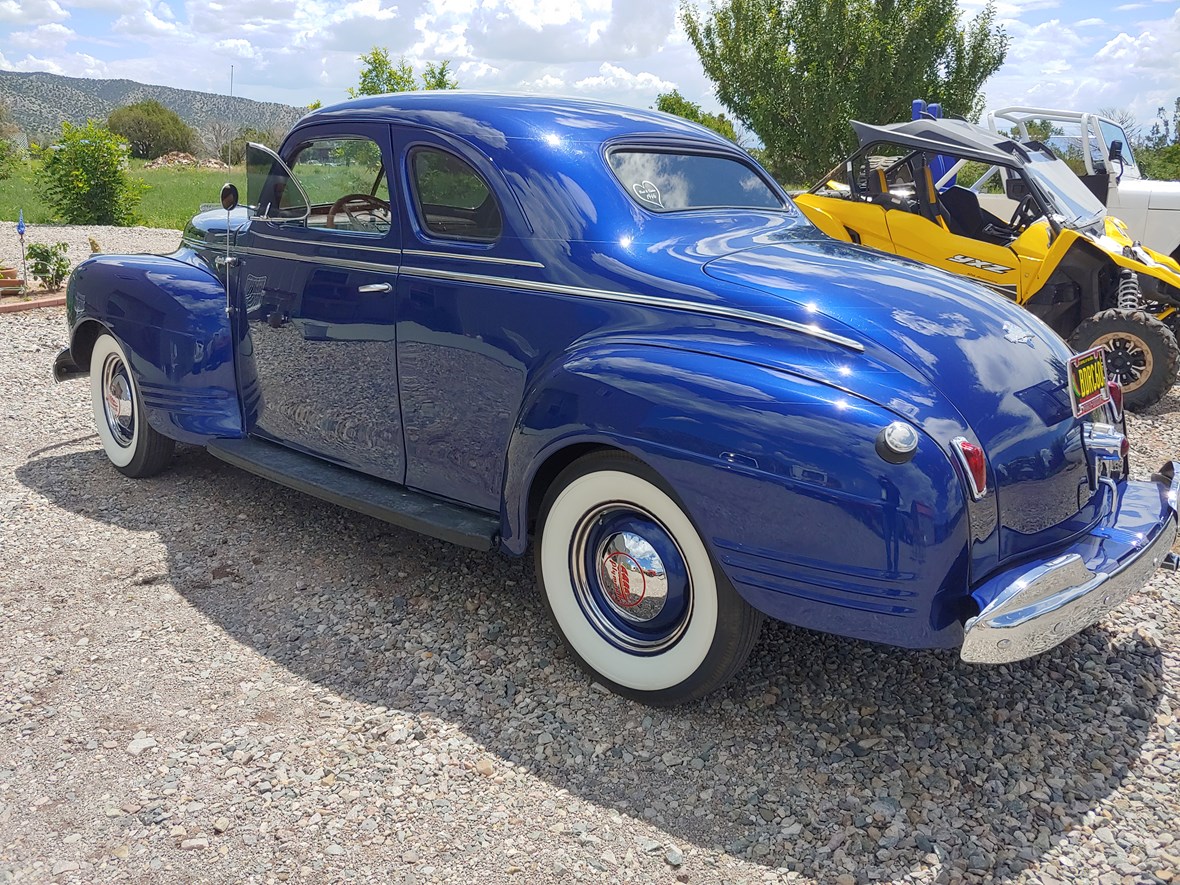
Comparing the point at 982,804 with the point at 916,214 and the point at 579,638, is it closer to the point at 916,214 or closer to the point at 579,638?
the point at 579,638

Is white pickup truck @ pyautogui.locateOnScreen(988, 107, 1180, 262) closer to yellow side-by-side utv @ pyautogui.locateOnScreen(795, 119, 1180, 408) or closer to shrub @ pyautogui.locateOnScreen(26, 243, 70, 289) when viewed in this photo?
yellow side-by-side utv @ pyautogui.locateOnScreen(795, 119, 1180, 408)

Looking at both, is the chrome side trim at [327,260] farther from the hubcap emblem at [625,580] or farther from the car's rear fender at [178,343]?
the hubcap emblem at [625,580]

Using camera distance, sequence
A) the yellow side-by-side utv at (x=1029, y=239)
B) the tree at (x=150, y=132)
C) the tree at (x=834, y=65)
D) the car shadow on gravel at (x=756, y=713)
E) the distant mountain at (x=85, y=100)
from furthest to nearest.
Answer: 1. the distant mountain at (x=85, y=100)
2. the tree at (x=150, y=132)
3. the tree at (x=834, y=65)
4. the yellow side-by-side utv at (x=1029, y=239)
5. the car shadow on gravel at (x=756, y=713)

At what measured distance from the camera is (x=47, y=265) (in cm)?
995

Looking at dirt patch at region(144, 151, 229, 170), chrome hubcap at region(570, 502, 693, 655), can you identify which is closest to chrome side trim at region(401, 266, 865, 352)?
chrome hubcap at region(570, 502, 693, 655)

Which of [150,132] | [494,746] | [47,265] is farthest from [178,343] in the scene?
[150,132]

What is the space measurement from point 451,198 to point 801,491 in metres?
1.85

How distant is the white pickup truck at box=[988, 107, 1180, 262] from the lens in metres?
9.53

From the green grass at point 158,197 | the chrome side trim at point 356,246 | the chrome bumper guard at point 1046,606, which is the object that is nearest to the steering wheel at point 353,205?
the chrome side trim at point 356,246

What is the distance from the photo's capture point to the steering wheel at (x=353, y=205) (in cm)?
403

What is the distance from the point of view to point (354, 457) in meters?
4.05

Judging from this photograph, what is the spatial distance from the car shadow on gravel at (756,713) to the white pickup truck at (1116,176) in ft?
24.6

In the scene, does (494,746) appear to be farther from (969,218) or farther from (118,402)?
(969,218)

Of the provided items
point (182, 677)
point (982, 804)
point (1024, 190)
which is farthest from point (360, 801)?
point (1024, 190)
